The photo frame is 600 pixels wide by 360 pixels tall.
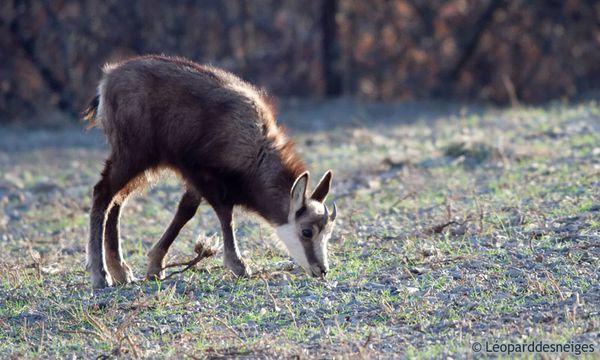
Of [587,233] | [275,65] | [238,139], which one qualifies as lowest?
[275,65]

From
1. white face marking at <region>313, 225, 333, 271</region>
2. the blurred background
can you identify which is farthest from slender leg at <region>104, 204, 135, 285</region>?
the blurred background

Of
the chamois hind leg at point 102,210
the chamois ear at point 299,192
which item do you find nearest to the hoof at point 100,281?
the chamois hind leg at point 102,210

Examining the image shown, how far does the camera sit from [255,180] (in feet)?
28.0

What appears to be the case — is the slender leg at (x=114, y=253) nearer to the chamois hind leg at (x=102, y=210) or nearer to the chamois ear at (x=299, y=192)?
the chamois hind leg at (x=102, y=210)

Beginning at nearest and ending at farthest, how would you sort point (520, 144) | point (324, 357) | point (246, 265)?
point (324, 357), point (246, 265), point (520, 144)

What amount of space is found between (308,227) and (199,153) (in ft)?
3.41

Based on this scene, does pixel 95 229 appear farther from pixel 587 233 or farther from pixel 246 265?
pixel 587 233

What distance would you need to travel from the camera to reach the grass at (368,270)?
6637mm

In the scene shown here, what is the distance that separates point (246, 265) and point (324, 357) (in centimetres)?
224

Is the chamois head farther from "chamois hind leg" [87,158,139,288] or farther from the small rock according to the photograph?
"chamois hind leg" [87,158,139,288]

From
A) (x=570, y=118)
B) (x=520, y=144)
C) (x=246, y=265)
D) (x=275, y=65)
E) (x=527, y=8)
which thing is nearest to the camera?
(x=246, y=265)

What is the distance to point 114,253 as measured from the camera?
28.3ft

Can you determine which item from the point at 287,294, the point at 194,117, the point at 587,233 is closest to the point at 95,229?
the point at 194,117

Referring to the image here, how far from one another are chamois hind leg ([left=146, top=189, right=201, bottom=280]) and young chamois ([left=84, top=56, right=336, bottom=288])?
11 millimetres
